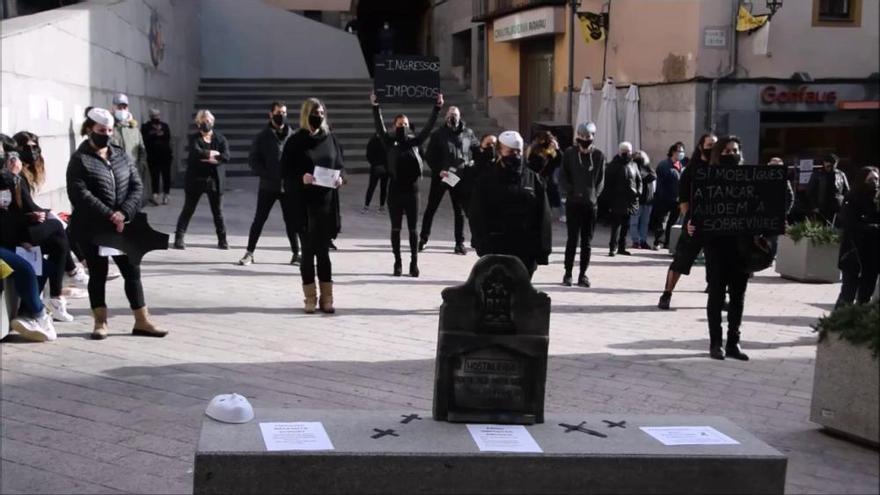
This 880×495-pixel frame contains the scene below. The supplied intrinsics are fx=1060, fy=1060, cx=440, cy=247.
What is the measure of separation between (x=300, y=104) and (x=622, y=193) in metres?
12.9

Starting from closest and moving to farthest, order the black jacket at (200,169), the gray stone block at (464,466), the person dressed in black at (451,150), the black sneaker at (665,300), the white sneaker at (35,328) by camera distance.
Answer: the gray stone block at (464,466) < the white sneaker at (35,328) < the black sneaker at (665,300) < the black jacket at (200,169) < the person dressed in black at (451,150)

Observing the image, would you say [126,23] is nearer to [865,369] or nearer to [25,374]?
[25,374]

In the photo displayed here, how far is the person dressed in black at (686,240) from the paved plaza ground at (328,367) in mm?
322

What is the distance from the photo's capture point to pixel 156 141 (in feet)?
58.5

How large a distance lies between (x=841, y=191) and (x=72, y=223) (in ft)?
37.4

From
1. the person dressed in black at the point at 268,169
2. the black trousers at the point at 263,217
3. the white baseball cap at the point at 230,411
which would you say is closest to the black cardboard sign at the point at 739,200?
the white baseball cap at the point at 230,411

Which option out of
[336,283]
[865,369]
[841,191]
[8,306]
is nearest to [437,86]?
[336,283]

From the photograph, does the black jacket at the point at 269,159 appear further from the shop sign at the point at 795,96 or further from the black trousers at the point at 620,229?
the shop sign at the point at 795,96

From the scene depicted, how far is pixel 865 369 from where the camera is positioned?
6.38 m

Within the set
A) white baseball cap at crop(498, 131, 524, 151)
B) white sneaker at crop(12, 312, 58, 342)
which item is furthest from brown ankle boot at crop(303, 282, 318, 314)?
white baseball cap at crop(498, 131, 524, 151)

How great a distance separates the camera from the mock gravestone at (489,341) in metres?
5.08

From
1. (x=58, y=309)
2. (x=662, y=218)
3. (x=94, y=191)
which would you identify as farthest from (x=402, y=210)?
(x=662, y=218)

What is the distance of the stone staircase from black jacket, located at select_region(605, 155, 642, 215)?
904cm

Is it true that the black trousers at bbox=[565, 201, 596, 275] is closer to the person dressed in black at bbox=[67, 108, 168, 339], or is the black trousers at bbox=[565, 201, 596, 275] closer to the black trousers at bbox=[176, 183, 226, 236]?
the black trousers at bbox=[176, 183, 226, 236]
